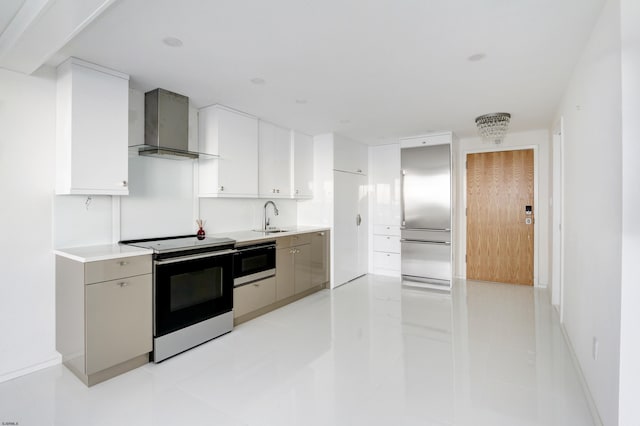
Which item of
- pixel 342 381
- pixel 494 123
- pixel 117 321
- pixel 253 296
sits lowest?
pixel 342 381

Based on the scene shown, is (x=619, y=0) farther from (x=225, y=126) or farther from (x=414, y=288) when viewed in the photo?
(x=414, y=288)

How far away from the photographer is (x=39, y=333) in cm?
255

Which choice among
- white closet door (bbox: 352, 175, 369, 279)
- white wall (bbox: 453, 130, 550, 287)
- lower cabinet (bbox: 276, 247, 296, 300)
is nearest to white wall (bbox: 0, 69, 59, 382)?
lower cabinet (bbox: 276, 247, 296, 300)

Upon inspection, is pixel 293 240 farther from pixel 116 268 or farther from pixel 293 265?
pixel 116 268

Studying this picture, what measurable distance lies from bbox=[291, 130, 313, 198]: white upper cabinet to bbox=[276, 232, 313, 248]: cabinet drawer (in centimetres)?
75

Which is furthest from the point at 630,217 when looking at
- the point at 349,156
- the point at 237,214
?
the point at 349,156

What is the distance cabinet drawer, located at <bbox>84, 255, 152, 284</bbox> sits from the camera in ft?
7.43

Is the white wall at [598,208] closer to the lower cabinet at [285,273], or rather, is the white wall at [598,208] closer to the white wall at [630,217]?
the white wall at [630,217]

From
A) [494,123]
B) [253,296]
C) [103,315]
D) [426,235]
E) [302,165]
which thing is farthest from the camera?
[426,235]

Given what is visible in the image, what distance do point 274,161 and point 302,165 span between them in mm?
637

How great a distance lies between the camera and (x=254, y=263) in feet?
11.8

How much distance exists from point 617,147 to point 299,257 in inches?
132

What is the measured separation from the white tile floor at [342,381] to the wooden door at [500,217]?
5.63 feet

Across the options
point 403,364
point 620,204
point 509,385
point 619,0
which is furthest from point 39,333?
point 619,0
